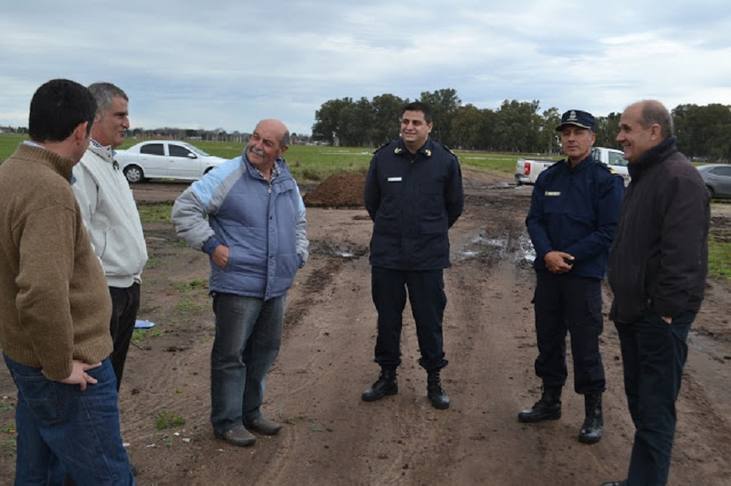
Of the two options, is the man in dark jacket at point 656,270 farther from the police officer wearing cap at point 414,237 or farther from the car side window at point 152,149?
the car side window at point 152,149

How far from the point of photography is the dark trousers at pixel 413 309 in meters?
5.22

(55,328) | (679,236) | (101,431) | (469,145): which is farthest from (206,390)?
(469,145)

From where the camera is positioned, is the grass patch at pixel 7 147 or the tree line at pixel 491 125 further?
the tree line at pixel 491 125

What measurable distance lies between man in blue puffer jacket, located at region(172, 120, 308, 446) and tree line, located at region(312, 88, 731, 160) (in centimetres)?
8440

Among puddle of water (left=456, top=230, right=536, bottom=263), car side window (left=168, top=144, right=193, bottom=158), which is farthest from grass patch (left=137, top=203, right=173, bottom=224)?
car side window (left=168, top=144, right=193, bottom=158)

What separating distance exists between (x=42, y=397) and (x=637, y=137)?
3061mm

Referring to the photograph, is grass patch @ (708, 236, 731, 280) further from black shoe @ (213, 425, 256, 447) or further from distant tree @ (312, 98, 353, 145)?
distant tree @ (312, 98, 353, 145)

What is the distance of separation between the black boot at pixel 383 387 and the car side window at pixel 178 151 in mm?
22300

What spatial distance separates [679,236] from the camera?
11.2 ft

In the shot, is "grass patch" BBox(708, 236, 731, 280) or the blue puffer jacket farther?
"grass patch" BBox(708, 236, 731, 280)

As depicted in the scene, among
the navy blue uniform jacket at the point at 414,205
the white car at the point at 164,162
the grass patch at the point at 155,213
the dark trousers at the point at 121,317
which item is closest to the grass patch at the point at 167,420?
the dark trousers at the point at 121,317

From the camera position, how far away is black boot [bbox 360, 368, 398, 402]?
5234 mm

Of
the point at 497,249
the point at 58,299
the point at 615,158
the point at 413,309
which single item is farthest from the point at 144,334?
the point at 615,158

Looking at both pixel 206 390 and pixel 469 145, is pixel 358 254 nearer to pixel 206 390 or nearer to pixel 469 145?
pixel 206 390
